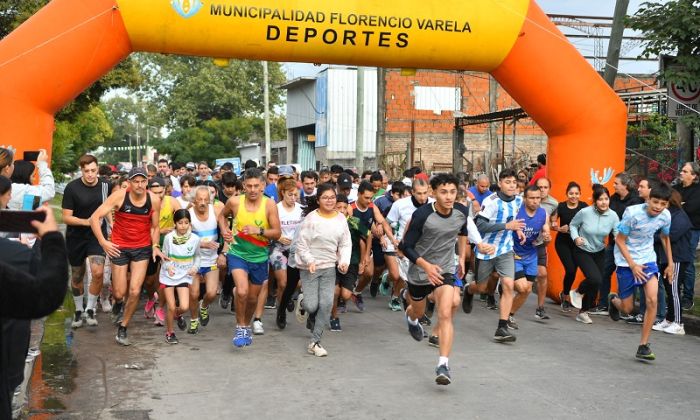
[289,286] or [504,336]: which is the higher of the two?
[289,286]

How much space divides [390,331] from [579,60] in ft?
A: 15.8

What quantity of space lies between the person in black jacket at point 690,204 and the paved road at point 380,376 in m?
1.61

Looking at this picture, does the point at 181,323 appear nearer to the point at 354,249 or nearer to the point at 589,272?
the point at 354,249

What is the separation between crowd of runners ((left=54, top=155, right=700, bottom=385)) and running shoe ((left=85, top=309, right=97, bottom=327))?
0.04ft

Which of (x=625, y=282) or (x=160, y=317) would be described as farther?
(x=160, y=317)

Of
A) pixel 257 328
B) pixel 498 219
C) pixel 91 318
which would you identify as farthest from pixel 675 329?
pixel 91 318

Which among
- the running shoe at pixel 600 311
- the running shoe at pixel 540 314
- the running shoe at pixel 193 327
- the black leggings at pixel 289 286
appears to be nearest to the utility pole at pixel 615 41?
the running shoe at pixel 600 311

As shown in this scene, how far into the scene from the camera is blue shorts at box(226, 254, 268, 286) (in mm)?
9484

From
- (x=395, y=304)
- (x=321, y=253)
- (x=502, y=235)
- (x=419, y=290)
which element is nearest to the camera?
(x=419, y=290)

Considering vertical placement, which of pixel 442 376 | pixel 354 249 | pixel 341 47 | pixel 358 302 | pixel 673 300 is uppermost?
pixel 341 47

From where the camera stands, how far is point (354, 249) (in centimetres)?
1113

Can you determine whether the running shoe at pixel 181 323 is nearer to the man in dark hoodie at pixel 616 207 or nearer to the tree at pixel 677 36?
the man in dark hoodie at pixel 616 207

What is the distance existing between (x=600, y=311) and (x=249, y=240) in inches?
207

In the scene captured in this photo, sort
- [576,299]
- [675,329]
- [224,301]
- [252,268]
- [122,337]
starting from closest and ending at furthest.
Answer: [122,337] → [252,268] → [675,329] → [576,299] → [224,301]
